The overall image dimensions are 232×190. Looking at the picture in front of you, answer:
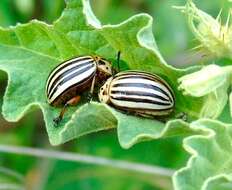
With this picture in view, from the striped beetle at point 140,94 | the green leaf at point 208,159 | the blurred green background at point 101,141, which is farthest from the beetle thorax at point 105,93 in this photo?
the blurred green background at point 101,141

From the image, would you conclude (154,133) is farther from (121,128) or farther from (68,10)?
(68,10)

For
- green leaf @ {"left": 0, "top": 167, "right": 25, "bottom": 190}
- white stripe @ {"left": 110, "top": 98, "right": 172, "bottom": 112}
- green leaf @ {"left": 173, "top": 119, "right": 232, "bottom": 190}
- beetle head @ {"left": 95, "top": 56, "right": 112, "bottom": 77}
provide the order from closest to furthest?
green leaf @ {"left": 173, "top": 119, "right": 232, "bottom": 190}, white stripe @ {"left": 110, "top": 98, "right": 172, "bottom": 112}, beetle head @ {"left": 95, "top": 56, "right": 112, "bottom": 77}, green leaf @ {"left": 0, "top": 167, "right": 25, "bottom": 190}

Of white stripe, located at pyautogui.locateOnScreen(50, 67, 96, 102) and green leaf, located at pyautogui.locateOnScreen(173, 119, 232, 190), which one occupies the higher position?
green leaf, located at pyautogui.locateOnScreen(173, 119, 232, 190)

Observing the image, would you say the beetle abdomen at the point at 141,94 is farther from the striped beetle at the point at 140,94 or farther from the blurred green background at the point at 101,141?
the blurred green background at the point at 101,141

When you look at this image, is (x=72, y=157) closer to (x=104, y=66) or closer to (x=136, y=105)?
(x=104, y=66)

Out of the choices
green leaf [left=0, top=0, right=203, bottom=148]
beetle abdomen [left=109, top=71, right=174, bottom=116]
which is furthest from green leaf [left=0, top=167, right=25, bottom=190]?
beetle abdomen [left=109, top=71, right=174, bottom=116]

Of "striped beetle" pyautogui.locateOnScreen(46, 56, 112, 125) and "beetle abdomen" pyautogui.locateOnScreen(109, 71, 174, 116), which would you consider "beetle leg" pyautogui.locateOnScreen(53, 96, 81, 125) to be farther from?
"beetle abdomen" pyautogui.locateOnScreen(109, 71, 174, 116)

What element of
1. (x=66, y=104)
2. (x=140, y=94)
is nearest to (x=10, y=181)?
(x=66, y=104)

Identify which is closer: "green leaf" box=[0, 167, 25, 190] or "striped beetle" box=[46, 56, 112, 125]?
"striped beetle" box=[46, 56, 112, 125]
